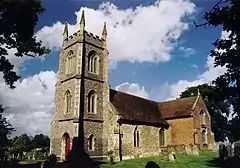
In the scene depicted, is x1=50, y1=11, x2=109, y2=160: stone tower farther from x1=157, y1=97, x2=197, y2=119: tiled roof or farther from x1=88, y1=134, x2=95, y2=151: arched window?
x1=157, y1=97, x2=197, y2=119: tiled roof

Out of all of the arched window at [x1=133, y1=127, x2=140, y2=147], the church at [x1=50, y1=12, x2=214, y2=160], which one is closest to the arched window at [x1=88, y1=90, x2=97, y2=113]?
the church at [x1=50, y1=12, x2=214, y2=160]

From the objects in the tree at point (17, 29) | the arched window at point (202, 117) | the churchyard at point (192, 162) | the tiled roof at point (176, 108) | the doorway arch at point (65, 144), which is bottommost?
the churchyard at point (192, 162)

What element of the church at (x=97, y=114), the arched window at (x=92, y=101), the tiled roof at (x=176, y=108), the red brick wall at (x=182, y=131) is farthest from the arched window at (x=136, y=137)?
the tiled roof at (x=176, y=108)

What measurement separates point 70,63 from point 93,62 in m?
2.74

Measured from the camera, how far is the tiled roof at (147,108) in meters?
35.3

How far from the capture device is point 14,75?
1808cm

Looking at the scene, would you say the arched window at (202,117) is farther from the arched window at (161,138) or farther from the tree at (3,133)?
the tree at (3,133)

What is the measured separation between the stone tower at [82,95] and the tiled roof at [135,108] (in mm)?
2115

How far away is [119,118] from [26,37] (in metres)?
16.8

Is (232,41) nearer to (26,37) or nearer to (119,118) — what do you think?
(26,37)

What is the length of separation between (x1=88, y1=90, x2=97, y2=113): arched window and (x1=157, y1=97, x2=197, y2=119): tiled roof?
1223 centimetres

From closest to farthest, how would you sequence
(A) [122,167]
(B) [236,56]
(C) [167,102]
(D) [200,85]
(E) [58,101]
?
1. (B) [236,56]
2. (A) [122,167]
3. (E) [58,101]
4. (C) [167,102]
5. (D) [200,85]

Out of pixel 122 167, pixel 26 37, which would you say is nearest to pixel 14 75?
pixel 26 37

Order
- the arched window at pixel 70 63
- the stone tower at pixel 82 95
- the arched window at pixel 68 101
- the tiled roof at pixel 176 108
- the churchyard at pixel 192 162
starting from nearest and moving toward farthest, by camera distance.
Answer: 1. the churchyard at pixel 192 162
2. the stone tower at pixel 82 95
3. the arched window at pixel 68 101
4. the arched window at pixel 70 63
5. the tiled roof at pixel 176 108
